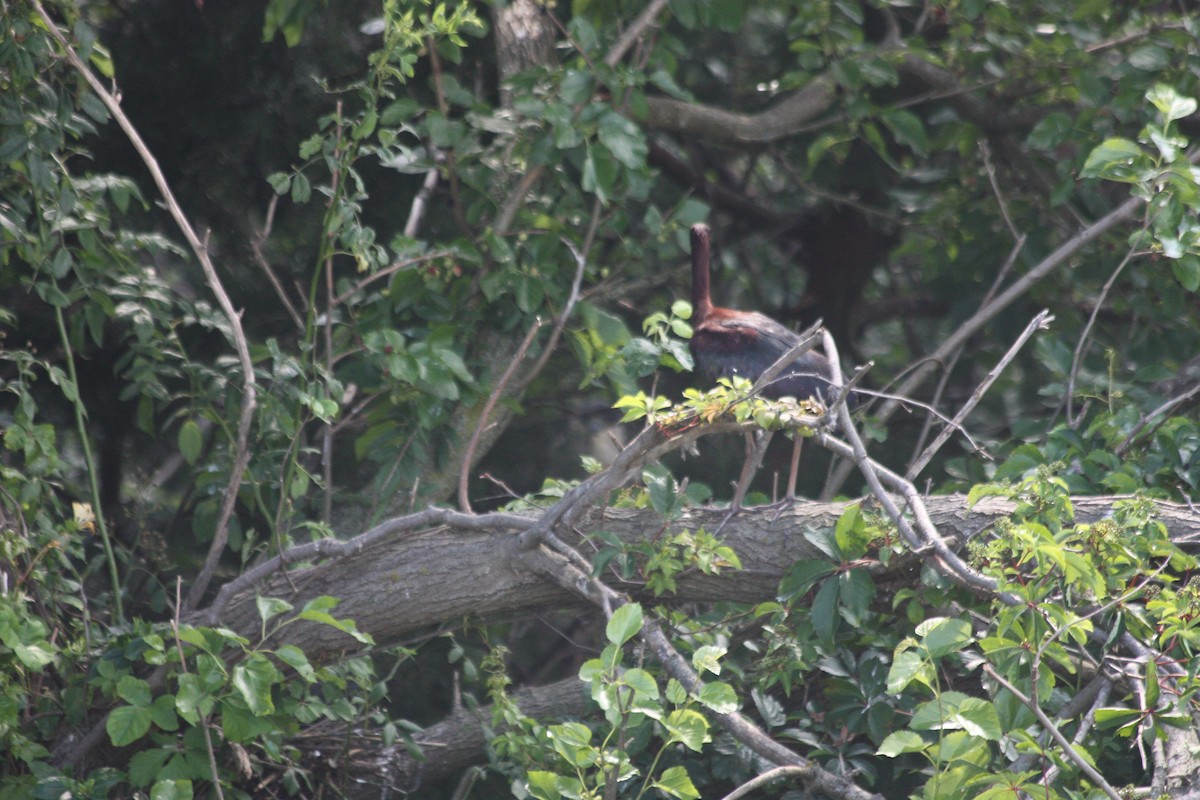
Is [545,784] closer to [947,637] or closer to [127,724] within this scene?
[947,637]

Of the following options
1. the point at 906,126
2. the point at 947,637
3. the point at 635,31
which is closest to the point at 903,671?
the point at 947,637

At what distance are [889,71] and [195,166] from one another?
2.63 meters

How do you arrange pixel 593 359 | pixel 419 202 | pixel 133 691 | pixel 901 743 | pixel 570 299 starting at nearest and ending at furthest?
pixel 901 743 < pixel 133 691 < pixel 570 299 < pixel 593 359 < pixel 419 202

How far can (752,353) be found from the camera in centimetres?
439

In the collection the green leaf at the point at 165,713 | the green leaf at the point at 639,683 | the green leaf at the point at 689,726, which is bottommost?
the green leaf at the point at 165,713

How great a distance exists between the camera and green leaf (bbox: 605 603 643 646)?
82.4 inches

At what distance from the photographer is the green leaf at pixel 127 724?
8.53ft

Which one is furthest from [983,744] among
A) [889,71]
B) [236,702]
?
[889,71]

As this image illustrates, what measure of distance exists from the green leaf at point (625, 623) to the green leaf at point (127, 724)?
121 centimetres

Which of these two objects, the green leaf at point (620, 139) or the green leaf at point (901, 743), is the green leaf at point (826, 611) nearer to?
the green leaf at point (901, 743)

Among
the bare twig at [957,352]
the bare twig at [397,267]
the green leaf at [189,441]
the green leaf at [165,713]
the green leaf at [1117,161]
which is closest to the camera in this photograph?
the green leaf at [165,713]

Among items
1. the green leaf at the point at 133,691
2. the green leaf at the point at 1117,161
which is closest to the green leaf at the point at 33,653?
the green leaf at the point at 133,691

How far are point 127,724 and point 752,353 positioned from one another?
260 centimetres

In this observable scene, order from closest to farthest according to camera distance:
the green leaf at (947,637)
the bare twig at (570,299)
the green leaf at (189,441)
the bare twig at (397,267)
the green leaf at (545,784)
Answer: the green leaf at (947,637)
the green leaf at (545,784)
the bare twig at (397,267)
the green leaf at (189,441)
the bare twig at (570,299)
